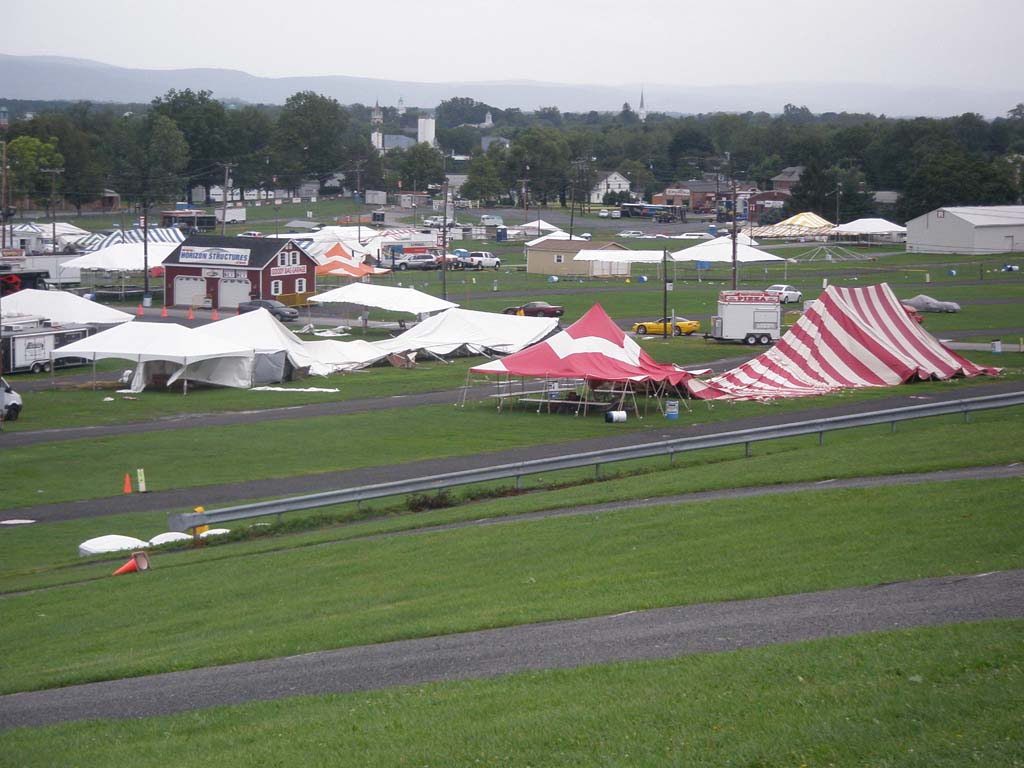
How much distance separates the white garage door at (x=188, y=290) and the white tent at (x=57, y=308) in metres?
17.7

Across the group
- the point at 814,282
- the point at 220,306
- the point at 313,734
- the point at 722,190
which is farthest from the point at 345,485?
the point at 722,190

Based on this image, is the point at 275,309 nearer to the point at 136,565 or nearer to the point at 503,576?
the point at 136,565

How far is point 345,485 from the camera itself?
23797 millimetres

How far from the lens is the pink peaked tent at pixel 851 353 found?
1395 inches

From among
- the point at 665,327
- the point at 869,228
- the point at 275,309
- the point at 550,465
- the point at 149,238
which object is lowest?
the point at 550,465

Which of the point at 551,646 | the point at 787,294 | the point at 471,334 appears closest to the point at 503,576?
the point at 551,646

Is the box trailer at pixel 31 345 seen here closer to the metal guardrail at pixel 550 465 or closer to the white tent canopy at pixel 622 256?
the metal guardrail at pixel 550 465

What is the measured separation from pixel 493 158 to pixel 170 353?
112663mm

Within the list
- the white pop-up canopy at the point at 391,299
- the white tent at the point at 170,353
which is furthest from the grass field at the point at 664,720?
the white pop-up canopy at the point at 391,299

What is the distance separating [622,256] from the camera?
70.2 metres

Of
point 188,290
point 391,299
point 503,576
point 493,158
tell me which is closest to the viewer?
point 503,576

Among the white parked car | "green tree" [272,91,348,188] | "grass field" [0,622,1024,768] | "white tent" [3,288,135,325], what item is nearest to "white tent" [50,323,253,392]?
"white tent" [3,288,135,325]

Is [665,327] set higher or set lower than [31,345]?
A: higher

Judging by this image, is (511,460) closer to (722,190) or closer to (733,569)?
(733,569)
